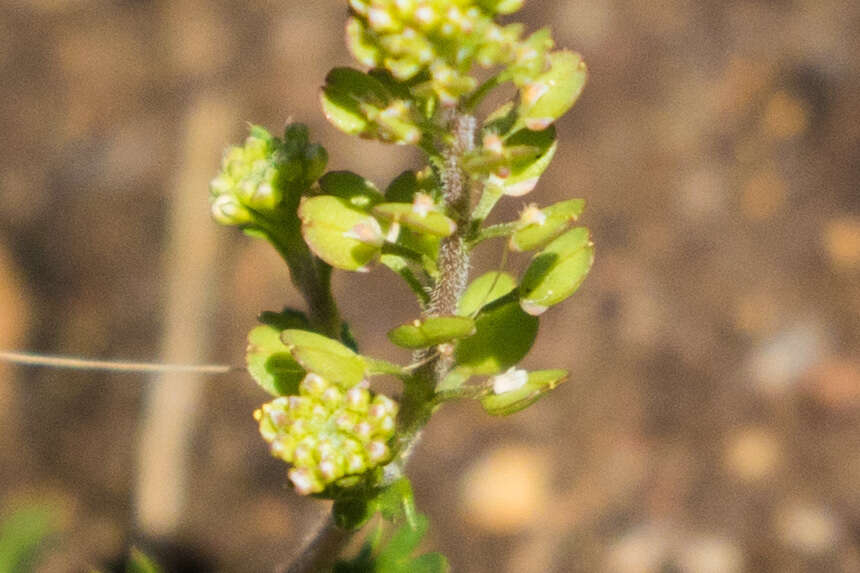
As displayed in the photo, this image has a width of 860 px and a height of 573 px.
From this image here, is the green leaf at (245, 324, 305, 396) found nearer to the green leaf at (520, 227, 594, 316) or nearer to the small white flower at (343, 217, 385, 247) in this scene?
the small white flower at (343, 217, 385, 247)

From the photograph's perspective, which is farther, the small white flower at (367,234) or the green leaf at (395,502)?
the green leaf at (395,502)

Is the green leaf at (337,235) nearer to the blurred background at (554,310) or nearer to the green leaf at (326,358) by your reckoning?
the green leaf at (326,358)

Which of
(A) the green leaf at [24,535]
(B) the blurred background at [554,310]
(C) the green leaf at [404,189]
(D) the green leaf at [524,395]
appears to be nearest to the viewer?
(D) the green leaf at [524,395]

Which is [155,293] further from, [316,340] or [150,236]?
[316,340]

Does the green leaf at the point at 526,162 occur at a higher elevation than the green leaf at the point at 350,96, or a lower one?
lower

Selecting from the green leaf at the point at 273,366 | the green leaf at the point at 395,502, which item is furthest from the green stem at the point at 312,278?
the green leaf at the point at 395,502

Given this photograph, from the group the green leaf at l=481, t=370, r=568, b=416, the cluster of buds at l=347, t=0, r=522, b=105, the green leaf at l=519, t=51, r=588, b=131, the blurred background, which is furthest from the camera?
the blurred background

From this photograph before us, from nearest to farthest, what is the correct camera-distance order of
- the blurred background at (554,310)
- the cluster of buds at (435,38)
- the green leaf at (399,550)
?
the cluster of buds at (435,38)
the green leaf at (399,550)
the blurred background at (554,310)

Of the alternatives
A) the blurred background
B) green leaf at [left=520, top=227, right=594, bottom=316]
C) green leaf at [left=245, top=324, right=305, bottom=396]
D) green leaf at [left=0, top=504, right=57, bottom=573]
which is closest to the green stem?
green leaf at [left=245, top=324, right=305, bottom=396]
